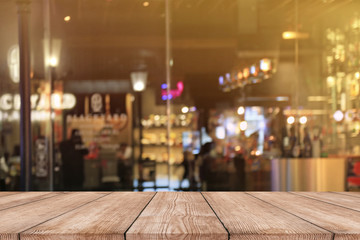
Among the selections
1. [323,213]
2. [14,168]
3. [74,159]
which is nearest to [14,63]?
[14,168]

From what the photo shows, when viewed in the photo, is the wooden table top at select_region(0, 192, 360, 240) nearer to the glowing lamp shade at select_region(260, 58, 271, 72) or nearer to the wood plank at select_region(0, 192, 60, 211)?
the wood plank at select_region(0, 192, 60, 211)

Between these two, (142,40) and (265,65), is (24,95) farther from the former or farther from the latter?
(265,65)

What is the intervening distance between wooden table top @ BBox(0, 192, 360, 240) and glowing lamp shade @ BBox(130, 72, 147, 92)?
428 centimetres

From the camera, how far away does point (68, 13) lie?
5.92 metres

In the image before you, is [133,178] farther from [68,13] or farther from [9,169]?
[68,13]

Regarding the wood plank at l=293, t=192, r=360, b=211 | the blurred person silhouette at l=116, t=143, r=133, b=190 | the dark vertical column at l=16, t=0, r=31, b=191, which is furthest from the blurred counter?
the wood plank at l=293, t=192, r=360, b=211

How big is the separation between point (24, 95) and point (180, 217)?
379 cm

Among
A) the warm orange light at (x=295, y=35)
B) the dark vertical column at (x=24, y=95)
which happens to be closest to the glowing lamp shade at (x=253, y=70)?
the warm orange light at (x=295, y=35)

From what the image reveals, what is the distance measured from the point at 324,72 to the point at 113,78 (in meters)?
2.86

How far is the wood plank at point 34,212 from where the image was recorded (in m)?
1.07

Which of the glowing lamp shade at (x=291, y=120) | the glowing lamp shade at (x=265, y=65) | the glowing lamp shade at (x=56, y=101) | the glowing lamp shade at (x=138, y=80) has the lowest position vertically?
the glowing lamp shade at (x=291, y=120)

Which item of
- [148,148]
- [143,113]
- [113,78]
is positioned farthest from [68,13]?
[148,148]

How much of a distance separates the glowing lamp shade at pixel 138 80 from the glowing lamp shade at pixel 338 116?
2.62 metres

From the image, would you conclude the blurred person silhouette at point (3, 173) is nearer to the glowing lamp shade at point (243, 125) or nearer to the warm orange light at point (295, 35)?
the glowing lamp shade at point (243, 125)
